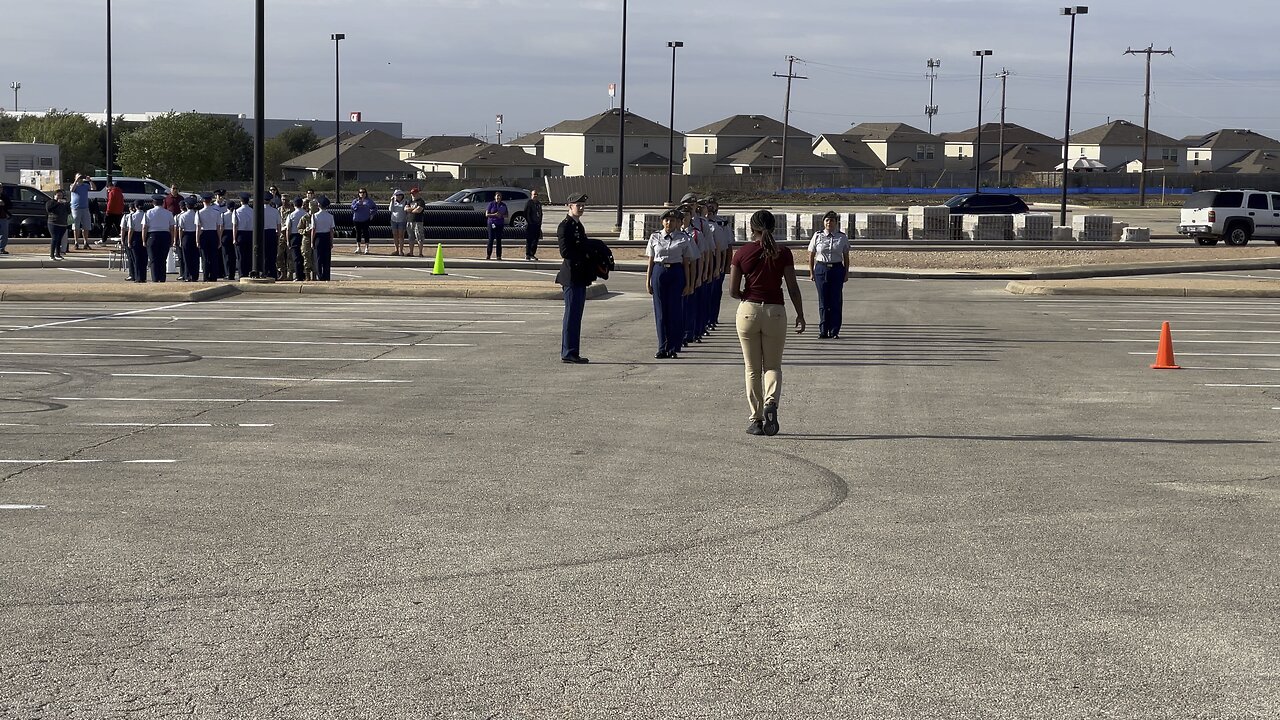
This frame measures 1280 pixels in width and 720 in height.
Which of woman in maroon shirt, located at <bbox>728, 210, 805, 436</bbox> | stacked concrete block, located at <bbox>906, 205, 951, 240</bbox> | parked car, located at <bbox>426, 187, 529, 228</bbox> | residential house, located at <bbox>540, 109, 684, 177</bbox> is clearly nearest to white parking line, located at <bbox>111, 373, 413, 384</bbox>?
woman in maroon shirt, located at <bbox>728, 210, 805, 436</bbox>

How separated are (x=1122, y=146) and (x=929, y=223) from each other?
95187 millimetres

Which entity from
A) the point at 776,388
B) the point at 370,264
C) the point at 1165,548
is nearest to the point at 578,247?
the point at 776,388

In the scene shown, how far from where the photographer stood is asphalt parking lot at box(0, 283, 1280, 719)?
18.9 feet

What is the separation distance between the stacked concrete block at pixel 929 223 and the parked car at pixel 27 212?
91.3 feet

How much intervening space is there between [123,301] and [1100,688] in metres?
21.1

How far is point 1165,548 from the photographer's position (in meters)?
7.88

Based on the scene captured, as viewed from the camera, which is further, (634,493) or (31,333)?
(31,333)

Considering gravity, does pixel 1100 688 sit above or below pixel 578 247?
below

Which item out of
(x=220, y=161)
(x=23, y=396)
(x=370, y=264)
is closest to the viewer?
(x=23, y=396)

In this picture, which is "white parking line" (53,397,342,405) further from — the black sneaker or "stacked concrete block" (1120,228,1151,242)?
"stacked concrete block" (1120,228,1151,242)

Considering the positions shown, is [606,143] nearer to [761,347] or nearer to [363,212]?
[363,212]

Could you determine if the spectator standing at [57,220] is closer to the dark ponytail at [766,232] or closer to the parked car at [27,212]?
the parked car at [27,212]

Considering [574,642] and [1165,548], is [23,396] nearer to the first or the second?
[574,642]

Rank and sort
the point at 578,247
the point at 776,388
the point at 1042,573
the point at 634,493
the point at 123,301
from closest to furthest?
the point at 1042,573 → the point at 634,493 → the point at 776,388 → the point at 578,247 → the point at 123,301
